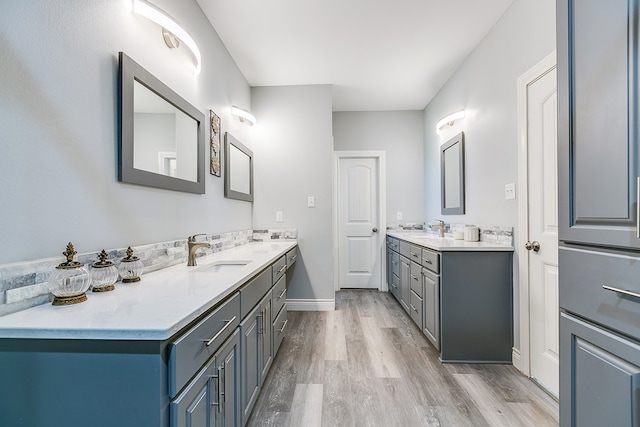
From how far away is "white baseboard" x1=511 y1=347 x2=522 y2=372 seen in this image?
1.98 meters

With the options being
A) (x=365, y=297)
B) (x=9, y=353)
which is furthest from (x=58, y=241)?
(x=365, y=297)

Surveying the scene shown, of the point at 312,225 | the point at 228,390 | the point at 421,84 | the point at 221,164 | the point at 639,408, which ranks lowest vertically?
the point at 228,390

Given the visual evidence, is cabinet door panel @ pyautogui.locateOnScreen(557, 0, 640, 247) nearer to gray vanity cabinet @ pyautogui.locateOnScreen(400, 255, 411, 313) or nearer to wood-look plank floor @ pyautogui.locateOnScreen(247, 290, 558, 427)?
wood-look plank floor @ pyautogui.locateOnScreen(247, 290, 558, 427)

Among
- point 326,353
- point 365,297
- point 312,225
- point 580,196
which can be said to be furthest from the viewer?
point 365,297

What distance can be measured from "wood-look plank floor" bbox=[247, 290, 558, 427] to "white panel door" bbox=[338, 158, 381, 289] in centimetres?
159

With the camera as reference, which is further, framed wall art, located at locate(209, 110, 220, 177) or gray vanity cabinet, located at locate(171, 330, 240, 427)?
framed wall art, located at locate(209, 110, 220, 177)

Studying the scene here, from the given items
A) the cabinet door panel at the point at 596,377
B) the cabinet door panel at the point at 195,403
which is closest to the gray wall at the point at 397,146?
the cabinet door panel at the point at 596,377

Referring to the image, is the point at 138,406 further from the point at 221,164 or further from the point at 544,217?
the point at 544,217

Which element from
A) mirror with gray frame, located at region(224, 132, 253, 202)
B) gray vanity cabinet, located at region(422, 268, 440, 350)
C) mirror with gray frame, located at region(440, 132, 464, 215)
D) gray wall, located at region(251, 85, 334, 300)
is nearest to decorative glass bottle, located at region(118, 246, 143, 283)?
mirror with gray frame, located at region(224, 132, 253, 202)

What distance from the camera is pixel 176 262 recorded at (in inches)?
64.7

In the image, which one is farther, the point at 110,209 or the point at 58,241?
the point at 110,209

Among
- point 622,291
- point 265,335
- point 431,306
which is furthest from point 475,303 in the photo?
point 265,335

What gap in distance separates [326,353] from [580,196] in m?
1.98

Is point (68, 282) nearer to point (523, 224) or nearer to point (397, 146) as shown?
point (523, 224)
